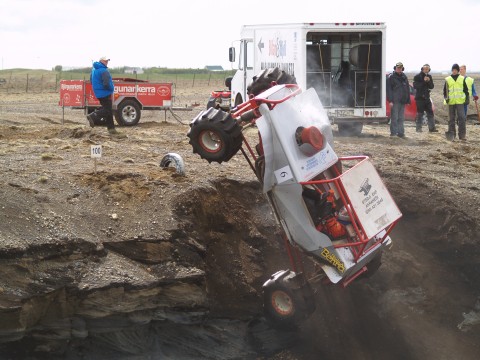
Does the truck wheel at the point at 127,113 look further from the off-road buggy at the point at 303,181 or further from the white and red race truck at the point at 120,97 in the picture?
the off-road buggy at the point at 303,181

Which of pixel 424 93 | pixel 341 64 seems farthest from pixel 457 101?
pixel 341 64

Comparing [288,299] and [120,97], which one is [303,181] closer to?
[288,299]

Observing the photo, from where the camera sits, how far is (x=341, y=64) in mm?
18188

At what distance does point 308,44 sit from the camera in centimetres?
1780

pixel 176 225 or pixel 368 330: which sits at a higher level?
pixel 176 225

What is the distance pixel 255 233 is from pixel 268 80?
102 inches

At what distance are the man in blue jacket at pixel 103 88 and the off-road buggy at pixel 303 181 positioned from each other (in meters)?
8.12

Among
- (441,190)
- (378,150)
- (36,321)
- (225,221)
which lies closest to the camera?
(36,321)

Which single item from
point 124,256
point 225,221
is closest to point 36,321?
point 124,256

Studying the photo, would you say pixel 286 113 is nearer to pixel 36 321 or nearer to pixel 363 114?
pixel 36 321

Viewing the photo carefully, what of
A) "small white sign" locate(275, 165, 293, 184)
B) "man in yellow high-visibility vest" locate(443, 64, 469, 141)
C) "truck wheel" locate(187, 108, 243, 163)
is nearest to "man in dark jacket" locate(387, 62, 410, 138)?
"man in yellow high-visibility vest" locate(443, 64, 469, 141)

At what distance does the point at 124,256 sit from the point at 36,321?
129 cm

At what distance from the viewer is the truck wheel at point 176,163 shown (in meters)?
10.1

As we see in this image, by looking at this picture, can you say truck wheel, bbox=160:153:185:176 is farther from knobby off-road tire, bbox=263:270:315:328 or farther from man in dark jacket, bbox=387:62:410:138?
man in dark jacket, bbox=387:62:410:138
